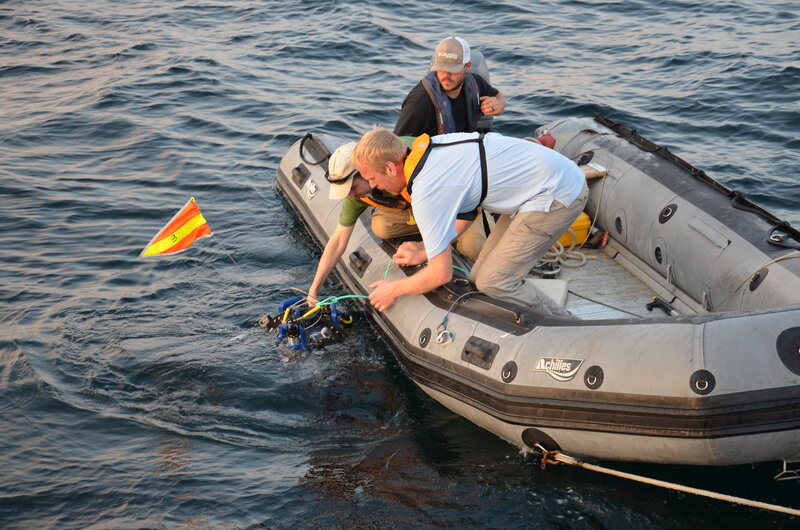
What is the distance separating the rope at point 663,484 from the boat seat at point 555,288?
138 cm

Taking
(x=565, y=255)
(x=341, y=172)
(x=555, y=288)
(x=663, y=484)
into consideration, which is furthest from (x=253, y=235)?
(x=663, y=484)

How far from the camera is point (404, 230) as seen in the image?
650 centimetres

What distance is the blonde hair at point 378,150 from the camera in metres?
4.66

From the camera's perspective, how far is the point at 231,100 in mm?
11945

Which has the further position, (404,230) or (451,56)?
(404,230)

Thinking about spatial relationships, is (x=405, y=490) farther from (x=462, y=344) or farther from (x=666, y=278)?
(x=666, y=278)

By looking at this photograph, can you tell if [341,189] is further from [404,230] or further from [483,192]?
[404,230]

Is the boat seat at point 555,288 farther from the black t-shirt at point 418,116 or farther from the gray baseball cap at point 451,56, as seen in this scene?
the gray baseball cap at point 451,56

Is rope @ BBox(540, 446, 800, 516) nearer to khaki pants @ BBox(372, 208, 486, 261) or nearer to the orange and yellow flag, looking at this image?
khaki pants @ BBox(372, 208, 486, 261)

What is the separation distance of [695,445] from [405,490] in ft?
5.29

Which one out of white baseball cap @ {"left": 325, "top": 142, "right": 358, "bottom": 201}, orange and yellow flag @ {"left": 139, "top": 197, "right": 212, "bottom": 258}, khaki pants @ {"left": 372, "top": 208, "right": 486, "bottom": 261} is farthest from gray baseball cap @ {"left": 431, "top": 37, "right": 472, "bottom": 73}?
orange and yellow flag @ {"left": 139, "top": 197, "right": 212, "bottom": 258}

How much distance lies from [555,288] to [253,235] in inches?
131

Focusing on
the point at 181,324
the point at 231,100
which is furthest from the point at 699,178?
the point at 231,100

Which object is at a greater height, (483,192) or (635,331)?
(483,192)
